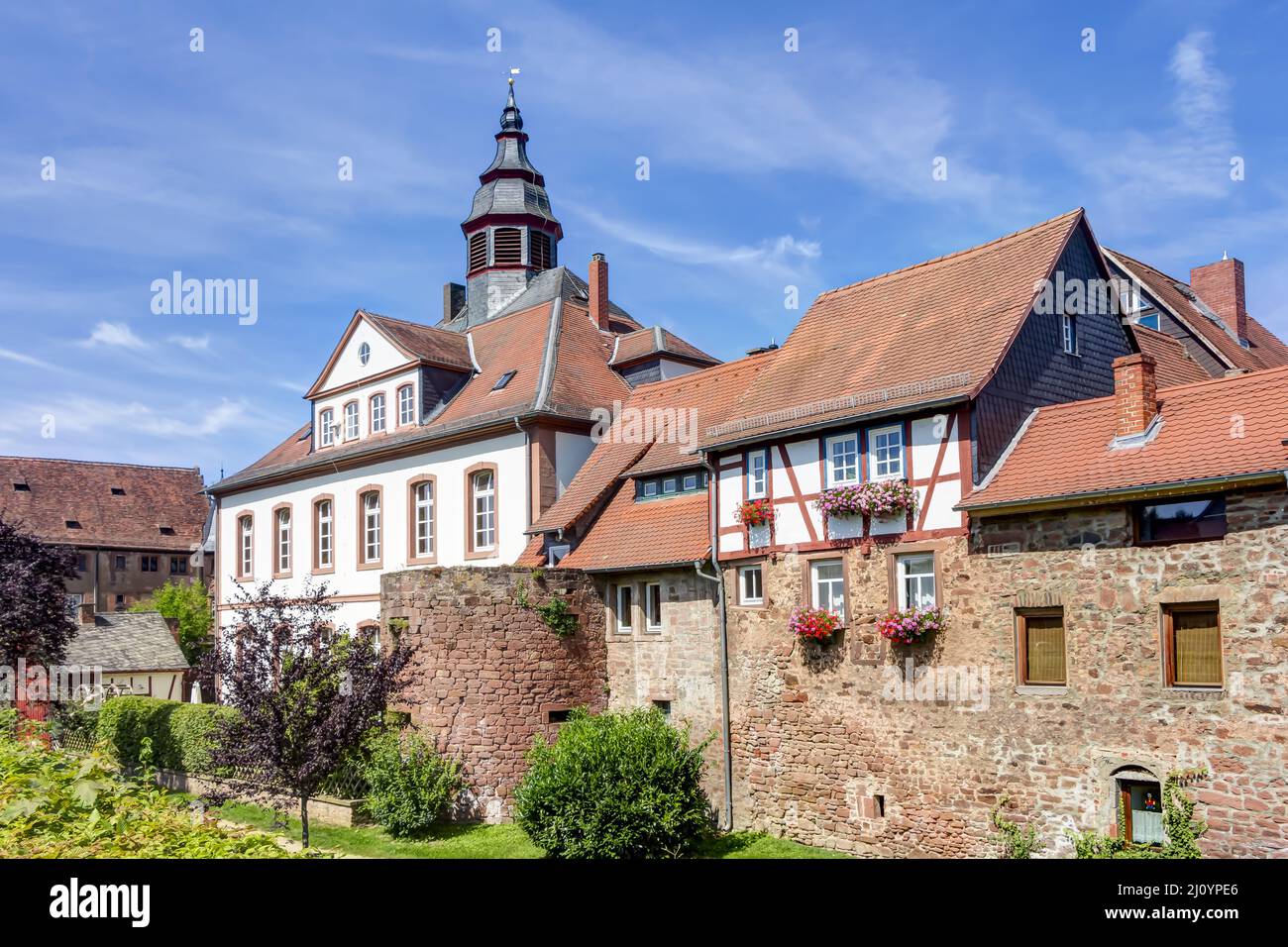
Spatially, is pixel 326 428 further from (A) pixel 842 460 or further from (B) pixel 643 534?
(A) pixel 842 460

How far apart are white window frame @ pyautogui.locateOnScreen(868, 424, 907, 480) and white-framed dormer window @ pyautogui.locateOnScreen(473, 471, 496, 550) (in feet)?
35.1

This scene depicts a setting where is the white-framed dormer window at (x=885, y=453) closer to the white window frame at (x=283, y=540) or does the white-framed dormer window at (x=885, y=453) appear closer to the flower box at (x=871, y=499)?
the flower box at (x=871, y=499)

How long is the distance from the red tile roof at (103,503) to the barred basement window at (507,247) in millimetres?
26736

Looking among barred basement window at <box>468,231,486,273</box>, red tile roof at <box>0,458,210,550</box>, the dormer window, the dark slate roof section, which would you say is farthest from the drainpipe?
red tile roof at <box>0,458,210,550</box>

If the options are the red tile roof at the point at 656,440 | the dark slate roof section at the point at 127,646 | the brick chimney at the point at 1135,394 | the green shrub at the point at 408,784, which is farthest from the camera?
the dark slate roof section at the point at 127,646

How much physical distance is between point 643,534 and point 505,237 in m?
15.6

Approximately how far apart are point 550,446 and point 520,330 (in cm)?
524

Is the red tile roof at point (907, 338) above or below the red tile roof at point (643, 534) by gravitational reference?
above

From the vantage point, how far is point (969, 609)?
605 inches

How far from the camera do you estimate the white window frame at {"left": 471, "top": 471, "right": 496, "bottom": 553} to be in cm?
2523

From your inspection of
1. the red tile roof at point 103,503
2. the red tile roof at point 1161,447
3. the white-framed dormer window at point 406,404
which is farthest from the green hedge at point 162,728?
the red tile roof at point 103,503

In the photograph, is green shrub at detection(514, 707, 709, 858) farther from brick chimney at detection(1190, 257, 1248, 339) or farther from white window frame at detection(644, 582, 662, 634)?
brick chimney at detection(1190, 257, 1248, 339)

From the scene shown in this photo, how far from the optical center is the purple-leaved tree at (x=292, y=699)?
18.0m
